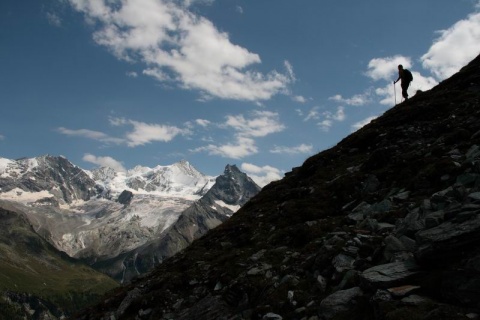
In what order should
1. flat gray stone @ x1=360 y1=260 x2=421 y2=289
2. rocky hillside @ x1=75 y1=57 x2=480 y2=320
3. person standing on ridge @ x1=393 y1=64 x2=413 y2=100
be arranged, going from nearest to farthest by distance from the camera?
rocky hillside @ x1=75 y1=57 x2=480 y2=320 < flat gray stone @ x1=360 y1=260 x2=421 y2=289 < person standing on ridge @ x1=393 y1=64 x2=413 y2=100

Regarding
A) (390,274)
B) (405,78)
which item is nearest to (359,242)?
(390,274)

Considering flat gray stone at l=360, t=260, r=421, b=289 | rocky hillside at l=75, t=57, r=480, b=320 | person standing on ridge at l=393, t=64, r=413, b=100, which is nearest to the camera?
rocky hillside at l=75, t=57, r=480, b=320

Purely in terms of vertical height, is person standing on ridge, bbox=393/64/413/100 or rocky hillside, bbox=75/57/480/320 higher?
person standing on ridge, bbox=393/64/413/100

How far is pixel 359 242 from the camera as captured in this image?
15906 millimetres

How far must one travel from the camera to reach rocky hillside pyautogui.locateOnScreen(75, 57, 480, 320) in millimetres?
11547

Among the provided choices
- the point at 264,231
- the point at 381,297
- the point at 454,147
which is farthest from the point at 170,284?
the point at 454,147

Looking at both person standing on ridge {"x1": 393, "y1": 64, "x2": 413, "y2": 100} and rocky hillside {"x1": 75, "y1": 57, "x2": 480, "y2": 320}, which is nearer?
rocky hillside {"x1": 75, "y1": 57, "x2": 480, "y2": 320}

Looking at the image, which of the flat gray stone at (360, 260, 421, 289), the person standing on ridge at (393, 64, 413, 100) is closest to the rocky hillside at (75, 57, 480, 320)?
the flat gray stone at (360, 260, 421, 289)

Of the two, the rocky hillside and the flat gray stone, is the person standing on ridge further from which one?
the flat gray stone

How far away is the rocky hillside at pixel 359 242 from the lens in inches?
455

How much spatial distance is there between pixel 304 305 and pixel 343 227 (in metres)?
5.52

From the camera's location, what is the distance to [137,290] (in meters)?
24.9

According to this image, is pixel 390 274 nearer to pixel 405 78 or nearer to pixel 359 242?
pixel 359 242

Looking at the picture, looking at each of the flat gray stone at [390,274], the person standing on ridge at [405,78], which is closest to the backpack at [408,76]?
the person standing on ridge at [405,78]
